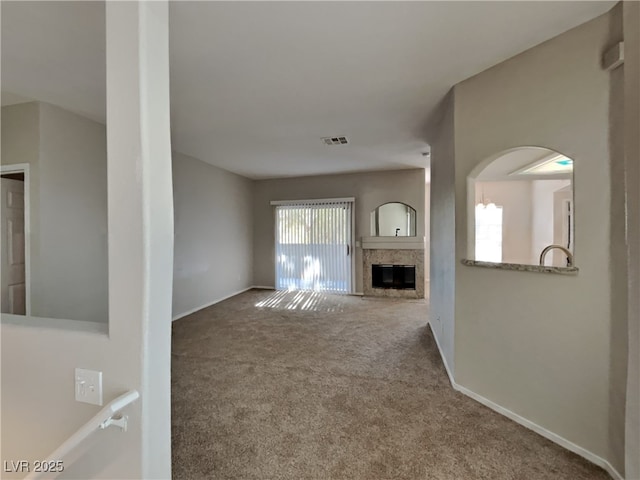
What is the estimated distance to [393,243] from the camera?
6016mm

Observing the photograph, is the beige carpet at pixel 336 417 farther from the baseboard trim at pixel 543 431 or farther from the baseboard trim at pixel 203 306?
the baseboard trim at pixel 203 306

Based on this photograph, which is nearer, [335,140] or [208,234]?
[335,140]

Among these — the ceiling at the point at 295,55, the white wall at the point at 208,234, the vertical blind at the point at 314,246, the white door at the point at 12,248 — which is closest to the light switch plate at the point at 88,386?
the ceiling at the point at 295,55

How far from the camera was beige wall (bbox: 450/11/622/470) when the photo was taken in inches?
65.2

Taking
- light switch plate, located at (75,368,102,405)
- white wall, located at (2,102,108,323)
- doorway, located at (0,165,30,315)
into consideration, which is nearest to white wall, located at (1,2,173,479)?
light switch plate, located at (75,368,102,405)

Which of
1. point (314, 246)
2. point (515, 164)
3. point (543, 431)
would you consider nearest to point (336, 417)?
point (543, 431)

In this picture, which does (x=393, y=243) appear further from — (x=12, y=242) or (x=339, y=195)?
(x=12, y=242)

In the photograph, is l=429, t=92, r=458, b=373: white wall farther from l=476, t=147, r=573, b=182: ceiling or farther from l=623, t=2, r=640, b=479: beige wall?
l=623, t=2, r=640, b=479: beige wall

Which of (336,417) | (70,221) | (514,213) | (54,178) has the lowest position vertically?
(336,417)

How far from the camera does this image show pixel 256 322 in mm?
4301

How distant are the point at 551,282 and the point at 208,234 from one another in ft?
16.2

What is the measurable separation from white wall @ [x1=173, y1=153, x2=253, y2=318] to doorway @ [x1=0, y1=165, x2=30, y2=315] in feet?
5.42

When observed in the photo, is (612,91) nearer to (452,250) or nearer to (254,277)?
(452,250)

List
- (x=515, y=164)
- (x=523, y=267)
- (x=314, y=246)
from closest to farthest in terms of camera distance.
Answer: (x=523, y=267) → (x=515, y=164) → (x=314, y=246)
